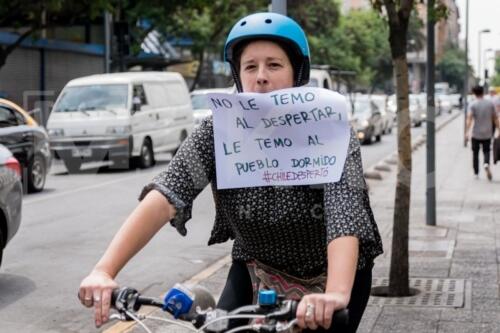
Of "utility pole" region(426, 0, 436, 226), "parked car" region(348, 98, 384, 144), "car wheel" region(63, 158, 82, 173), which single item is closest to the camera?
"utility pole" region(426, 0, 436, 226)

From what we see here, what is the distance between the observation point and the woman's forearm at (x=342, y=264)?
93.0 inches

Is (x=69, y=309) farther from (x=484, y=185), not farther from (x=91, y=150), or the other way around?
(x=91, y=150)

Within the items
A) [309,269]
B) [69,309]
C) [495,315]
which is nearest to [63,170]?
[69,309]

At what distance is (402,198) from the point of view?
6.98m

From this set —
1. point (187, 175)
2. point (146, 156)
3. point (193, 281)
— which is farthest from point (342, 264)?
point (146, 156)

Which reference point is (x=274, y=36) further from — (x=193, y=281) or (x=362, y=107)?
(x=362, y=107)

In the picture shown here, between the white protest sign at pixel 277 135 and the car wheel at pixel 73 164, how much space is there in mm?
17124

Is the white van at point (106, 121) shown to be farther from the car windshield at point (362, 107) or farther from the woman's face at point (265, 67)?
the woman's face at point (265, 67)

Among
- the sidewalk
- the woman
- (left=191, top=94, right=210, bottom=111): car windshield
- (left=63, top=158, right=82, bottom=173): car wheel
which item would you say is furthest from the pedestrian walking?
the woman

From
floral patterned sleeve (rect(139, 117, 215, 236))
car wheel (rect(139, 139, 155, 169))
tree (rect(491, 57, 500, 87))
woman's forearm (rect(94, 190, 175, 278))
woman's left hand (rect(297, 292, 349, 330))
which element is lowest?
car wheel (rect(139, 139, 155, 169))

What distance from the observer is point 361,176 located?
2693 mm

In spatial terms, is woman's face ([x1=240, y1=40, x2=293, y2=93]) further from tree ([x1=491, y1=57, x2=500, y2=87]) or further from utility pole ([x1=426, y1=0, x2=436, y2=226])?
Result: tree ([x1=491, y1=57, x2=500, y2=87])

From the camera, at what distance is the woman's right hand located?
2.29 meters

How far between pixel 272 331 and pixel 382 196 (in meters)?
12.6
